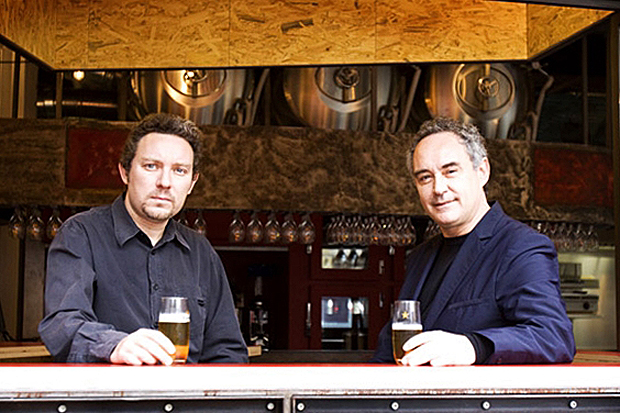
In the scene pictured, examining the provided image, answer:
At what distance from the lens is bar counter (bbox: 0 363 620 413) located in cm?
146

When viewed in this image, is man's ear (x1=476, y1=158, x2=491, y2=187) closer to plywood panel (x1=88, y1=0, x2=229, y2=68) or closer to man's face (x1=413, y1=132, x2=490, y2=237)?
man's face (x1=413, y1=132, x2=490, y2=237)

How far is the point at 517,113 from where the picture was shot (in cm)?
618

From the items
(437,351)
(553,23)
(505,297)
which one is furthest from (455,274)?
(553,23)

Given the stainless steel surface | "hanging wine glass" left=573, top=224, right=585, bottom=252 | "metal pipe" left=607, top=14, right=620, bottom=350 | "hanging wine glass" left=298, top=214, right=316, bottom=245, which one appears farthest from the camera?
the stainless steel surface

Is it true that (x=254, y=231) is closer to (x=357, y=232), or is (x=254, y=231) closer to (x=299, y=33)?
(x=357, y=232)

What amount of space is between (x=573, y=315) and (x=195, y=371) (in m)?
7.13

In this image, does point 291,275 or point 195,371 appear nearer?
point 195,371

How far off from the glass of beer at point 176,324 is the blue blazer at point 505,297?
2.30 feet

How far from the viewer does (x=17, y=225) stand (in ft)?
16.3

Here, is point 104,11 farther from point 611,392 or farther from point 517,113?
point 611,392

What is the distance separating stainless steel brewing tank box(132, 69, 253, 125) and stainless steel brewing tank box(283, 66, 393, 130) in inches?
19.7

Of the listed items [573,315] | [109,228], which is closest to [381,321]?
[573,315]

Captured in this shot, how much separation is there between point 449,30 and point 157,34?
1.74 metres

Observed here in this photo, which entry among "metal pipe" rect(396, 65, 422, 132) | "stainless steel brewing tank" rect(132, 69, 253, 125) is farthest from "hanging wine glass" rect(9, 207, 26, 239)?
"metal pipe" rect(396, 65, 422, 132)
